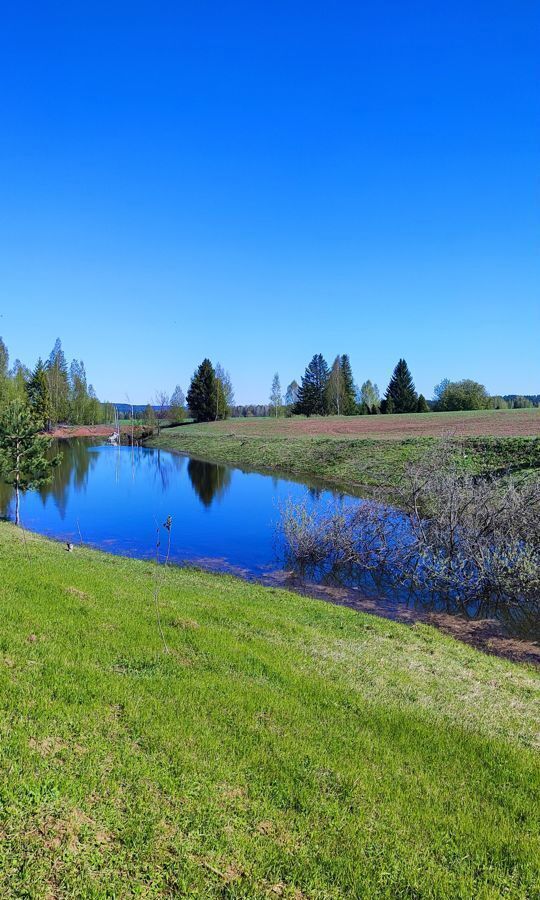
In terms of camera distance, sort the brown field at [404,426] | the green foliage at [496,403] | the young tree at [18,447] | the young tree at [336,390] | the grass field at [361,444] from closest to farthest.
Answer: the young tree at [18,447] → the grass field at [361,444] → the brown field at [404,426] → the green foliage at [496,403] → the young tree at [336,390]

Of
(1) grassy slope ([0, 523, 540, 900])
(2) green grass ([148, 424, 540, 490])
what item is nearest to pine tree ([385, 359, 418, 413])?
(2) green grass ([148, 424, 540, 490])

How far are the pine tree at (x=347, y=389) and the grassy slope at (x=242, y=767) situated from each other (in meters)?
81.9

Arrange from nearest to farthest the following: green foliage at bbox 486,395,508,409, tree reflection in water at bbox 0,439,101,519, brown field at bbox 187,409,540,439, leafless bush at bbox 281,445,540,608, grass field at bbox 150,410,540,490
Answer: leafless bush at bbox 281,445,540,608, tree reflection in water at bbox 0,439,101,519, grass field at bbox 150,410,540,490, brown field at bbox 187,409,540,439, green foliage at bbox 486,395,508,409

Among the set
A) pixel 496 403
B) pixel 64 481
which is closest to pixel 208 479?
pixel 64 481

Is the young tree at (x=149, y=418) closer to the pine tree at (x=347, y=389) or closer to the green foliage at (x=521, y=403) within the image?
the pine tree at (x=347, y=389)

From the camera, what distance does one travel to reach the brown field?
45481 millimetres

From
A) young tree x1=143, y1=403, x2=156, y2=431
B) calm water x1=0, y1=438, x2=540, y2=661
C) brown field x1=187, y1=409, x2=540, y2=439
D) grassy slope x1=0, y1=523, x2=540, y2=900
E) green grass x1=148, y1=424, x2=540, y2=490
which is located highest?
young tree x1=143, y1=403, x2=156, y2=431

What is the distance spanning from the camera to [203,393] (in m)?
89.6

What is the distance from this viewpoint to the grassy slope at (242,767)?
11.7 feet

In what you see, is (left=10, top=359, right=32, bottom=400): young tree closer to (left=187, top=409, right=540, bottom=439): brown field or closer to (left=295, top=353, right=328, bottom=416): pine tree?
(left=187, top=409, right=540, bottom=439): brown field

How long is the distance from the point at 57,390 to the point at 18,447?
223ft

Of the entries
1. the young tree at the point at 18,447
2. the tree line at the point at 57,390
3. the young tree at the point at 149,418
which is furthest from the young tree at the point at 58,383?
the young tree at the point at 18,447

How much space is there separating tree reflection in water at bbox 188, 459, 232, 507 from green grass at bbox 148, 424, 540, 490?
2904mm

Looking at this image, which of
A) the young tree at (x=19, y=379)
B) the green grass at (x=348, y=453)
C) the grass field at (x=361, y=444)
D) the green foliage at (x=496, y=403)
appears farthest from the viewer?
the green foliage at (x=496, y=403)
